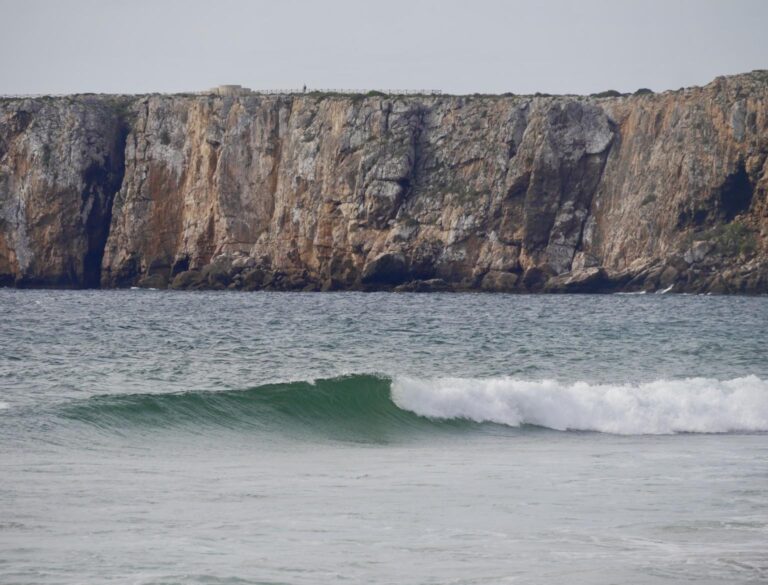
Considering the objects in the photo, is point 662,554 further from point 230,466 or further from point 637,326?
point 637,326

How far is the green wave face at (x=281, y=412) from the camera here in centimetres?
1855

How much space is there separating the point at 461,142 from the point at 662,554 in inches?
2861

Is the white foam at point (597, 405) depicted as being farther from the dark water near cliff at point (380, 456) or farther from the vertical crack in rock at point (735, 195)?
the vertical crack in rock at point (735, 195)

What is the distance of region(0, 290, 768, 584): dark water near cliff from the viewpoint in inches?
391

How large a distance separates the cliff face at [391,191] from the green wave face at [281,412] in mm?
53409

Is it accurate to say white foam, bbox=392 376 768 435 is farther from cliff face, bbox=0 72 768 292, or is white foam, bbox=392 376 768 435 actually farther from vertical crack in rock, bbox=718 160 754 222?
vertical crack in rock, bbox=718 160 754 222

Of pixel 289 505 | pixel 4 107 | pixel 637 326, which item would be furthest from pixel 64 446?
pixel 4 107

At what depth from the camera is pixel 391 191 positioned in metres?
80.2

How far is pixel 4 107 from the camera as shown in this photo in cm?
8575

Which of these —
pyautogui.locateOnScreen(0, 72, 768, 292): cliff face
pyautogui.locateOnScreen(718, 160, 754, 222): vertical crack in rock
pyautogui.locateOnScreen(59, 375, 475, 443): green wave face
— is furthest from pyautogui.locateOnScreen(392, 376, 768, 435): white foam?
pyautogui.locateOnScreen(718, 160, 754, 222): vertical crack in rock

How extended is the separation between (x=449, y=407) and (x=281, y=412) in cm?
322

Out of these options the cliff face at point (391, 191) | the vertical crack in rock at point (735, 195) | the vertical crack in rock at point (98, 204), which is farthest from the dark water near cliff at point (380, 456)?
the vertical crack in rock at point (98, 204)

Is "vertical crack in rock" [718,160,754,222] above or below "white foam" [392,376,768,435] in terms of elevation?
above

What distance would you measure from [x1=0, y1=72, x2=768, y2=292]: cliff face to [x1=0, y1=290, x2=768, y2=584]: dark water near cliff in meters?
40.3
